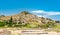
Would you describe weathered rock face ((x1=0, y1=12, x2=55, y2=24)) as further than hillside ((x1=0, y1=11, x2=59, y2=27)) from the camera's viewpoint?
Yes

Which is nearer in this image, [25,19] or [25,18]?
[25,18]

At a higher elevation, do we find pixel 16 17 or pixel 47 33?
pixel 16 17

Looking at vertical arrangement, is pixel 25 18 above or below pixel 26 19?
above

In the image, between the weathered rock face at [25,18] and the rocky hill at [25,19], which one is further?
the weathered rock face at [25,18]

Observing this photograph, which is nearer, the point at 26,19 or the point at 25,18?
the point at 25,18

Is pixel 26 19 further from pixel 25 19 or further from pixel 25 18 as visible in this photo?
pixel 25 18

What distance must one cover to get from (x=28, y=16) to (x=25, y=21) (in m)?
1.54

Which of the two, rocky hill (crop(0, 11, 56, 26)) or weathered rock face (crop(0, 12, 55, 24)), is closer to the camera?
rocky hill (crop(0, 11, 56, 26))

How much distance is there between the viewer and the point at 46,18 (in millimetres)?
51969

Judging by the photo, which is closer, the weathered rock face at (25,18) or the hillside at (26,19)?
the hillside at (26,19)

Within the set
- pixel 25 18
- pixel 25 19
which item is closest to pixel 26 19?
pixel 25 19

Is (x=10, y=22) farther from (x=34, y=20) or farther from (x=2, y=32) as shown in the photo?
(x=2, y=32)

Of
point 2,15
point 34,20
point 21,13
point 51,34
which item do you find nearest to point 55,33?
point 51,34

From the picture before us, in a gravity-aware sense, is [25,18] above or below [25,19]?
above
